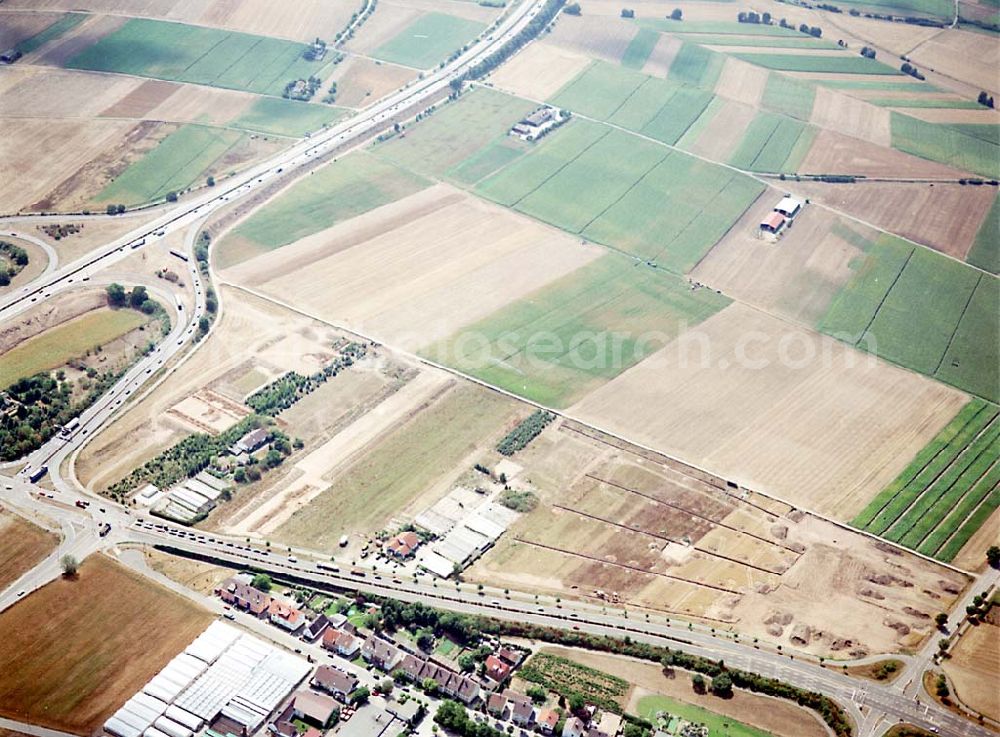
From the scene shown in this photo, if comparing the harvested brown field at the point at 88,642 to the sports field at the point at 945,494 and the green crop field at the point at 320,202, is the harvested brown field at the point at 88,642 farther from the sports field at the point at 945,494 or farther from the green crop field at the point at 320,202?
the sports field at the point at 945,494

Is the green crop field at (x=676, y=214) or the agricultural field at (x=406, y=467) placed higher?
the green crop field at (x=676, y=214)

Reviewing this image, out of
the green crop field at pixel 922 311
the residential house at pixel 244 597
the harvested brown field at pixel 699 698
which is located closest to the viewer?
the harvested brown field at pixel 699 698

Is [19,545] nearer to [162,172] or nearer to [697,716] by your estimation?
[697,716]

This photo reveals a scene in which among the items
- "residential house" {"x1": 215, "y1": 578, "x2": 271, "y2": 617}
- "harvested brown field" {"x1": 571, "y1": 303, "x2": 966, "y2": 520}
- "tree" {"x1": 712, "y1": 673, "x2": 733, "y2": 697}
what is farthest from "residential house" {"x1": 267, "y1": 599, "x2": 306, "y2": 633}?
"harvested brown field" {"x1": 571, "y1": 303, "x2": 966, "y2": 520}

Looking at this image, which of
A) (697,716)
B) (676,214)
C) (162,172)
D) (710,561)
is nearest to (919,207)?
(676,214)

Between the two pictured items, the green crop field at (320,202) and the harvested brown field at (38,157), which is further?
the harvested brown field at (38,157)

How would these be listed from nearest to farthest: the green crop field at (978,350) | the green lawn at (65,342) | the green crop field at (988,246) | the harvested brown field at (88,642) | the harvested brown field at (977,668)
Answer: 1. the harvested brown field at (88,642)
2. the harvested brown field at (977,668)
3. the green lawn at (65,342)
4. the green crop field at (978,350)
5. the green crop field at (988,246)

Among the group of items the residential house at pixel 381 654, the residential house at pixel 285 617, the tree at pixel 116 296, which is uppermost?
the tree at pixel 116 296

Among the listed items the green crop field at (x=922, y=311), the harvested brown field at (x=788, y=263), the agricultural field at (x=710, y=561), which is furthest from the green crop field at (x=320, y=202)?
the green crop field at (x=922, y=311)
